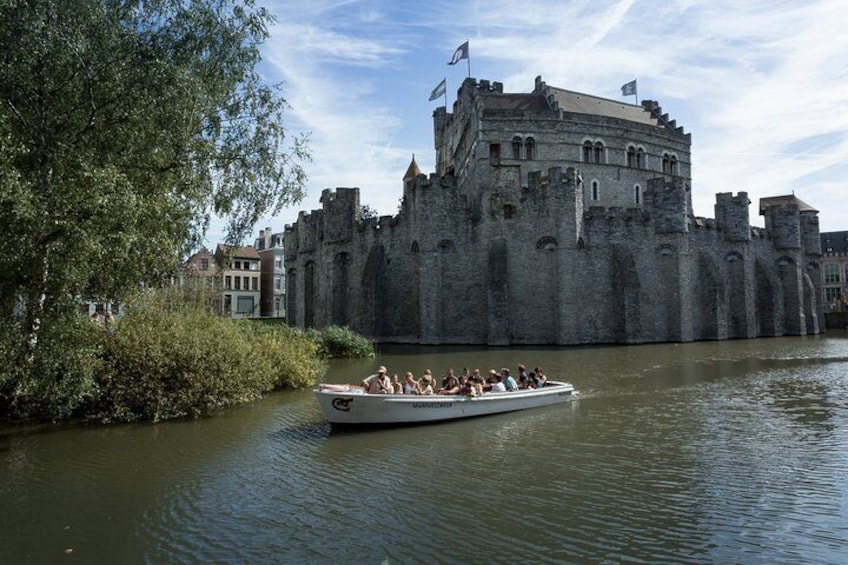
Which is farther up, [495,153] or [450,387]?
[495,153]

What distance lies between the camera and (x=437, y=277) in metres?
34.1

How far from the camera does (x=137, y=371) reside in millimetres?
13805

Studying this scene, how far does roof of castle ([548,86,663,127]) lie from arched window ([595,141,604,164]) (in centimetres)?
273

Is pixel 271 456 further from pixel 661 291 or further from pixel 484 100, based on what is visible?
pixel 484 100

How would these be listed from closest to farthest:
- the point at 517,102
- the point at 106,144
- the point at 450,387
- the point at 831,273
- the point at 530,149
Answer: the point at 106,144 < the point at 450,387 < the point at 530,149 < the point at 517,102 < the point at 831,273

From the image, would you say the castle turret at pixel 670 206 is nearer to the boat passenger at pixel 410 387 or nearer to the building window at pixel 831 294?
the boat passenger at pixel 410 387

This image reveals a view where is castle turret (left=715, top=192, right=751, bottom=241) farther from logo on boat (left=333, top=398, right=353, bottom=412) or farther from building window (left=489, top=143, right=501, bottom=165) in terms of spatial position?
logo on boat (left=333, top=398, right=353, bottom=412)

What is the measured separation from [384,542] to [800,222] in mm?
48072

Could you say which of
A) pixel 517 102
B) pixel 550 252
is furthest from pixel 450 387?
pixel 517 102

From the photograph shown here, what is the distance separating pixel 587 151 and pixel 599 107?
6.90m

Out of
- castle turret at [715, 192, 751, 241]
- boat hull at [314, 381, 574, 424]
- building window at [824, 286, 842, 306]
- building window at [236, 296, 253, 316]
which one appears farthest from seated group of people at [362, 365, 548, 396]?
building window at [824, 286, 842, 306]

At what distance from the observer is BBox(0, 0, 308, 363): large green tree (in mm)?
10336

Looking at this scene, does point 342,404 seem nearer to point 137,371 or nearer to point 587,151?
point 137,371

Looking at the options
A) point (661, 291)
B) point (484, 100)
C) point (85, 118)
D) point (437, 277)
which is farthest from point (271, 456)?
point (484, 100)
